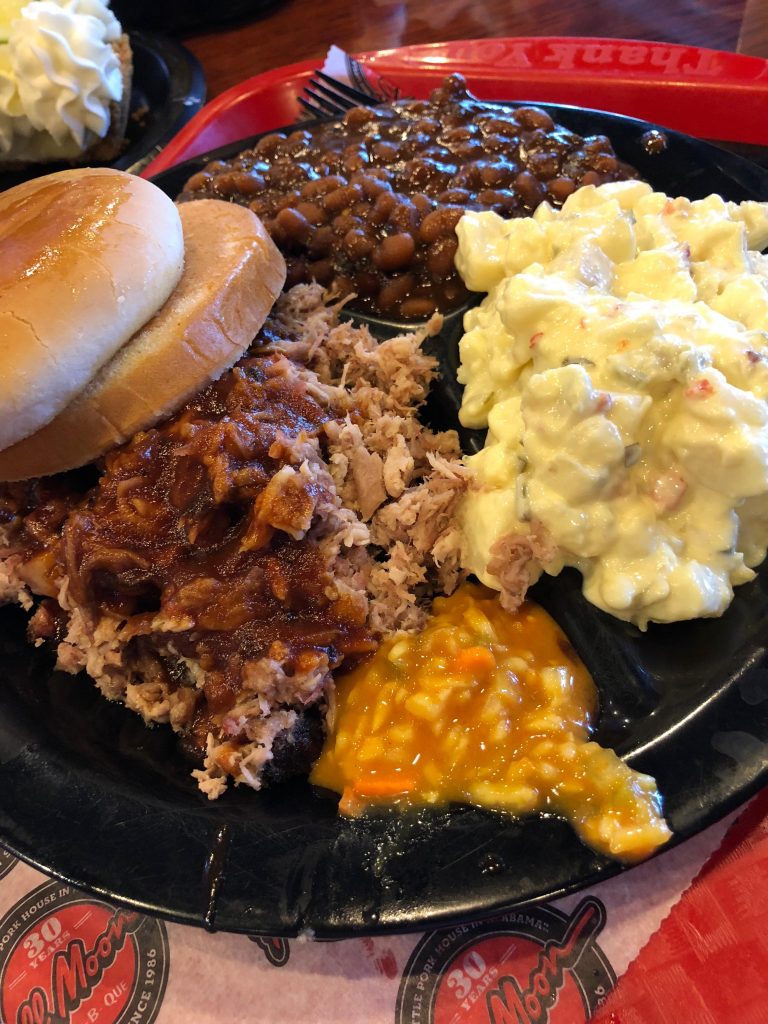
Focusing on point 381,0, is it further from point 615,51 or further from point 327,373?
point 327,373

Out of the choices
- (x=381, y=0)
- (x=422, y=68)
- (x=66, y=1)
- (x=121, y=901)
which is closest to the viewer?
(x=121, y=901)

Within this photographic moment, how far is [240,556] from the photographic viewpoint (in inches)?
Answer: 62.1

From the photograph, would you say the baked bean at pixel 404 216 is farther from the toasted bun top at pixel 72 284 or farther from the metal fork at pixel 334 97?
the metal fork at pixel 334 97

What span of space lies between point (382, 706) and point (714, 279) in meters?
1.28

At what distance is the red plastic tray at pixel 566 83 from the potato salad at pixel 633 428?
1400mm

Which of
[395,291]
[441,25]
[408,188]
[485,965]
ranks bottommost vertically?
[485,965]

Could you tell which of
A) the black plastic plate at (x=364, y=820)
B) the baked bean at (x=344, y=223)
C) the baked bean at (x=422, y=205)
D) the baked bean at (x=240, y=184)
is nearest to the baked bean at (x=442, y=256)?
the baked bean at (x=422, y=205)

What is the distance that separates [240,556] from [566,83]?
8.81 feet

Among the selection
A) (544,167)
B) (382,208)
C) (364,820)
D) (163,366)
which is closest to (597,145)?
(544,167)

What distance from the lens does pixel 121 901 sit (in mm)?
1348

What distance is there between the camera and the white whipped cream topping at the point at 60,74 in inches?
133

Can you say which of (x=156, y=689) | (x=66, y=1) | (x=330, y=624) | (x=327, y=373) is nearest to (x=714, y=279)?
(x=327, y=373)

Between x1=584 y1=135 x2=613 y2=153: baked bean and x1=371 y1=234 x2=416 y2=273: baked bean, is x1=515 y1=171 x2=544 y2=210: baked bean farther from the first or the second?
x1=371 y1=234 x2=416 y2=273: baked bean

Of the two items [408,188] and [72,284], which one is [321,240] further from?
[72,284]
